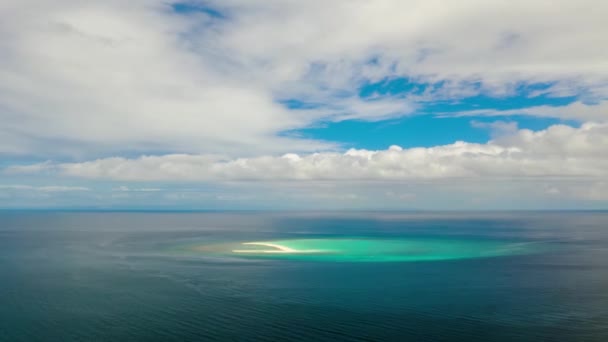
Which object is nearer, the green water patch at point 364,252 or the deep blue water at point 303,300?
the deep blue water at point 303,300

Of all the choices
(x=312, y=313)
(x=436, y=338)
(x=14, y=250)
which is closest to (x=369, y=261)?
(x=312, y=313)

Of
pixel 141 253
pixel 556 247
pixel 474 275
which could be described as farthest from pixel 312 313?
pixel 556 247

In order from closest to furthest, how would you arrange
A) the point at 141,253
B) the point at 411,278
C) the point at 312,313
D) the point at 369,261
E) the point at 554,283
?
the point at 312,313
the point at 554,283
the point at 411,278
the point at 369,261
the point at 141,253

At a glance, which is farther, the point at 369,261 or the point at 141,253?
the point at 141,253

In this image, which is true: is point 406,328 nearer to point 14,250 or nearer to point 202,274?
point 202,274

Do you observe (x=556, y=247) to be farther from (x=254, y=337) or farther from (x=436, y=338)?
(x=254, y=337)

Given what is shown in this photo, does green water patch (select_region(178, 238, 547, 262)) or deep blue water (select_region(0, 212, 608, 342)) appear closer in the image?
deep blue water (select_region(0, 212, 608, 342))

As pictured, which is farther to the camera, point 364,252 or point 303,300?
point 364,252

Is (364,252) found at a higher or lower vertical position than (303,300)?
higher

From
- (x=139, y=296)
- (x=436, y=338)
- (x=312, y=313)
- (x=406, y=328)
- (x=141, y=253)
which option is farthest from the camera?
(x=141, y=253)
